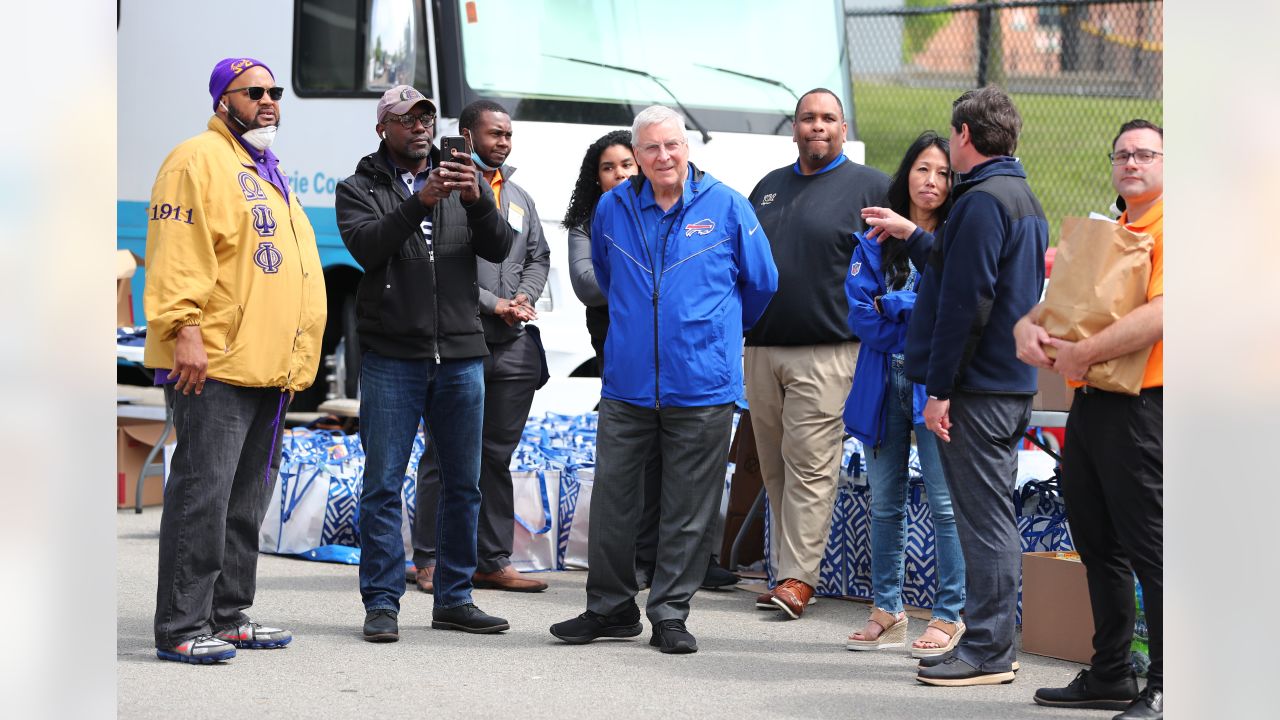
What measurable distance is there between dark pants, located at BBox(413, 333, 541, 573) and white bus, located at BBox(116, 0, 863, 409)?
8.49 ft

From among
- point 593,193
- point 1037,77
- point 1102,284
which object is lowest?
point 1102,284

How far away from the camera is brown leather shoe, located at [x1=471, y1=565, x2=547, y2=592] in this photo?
7320mm

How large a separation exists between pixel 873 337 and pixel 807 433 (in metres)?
0.73

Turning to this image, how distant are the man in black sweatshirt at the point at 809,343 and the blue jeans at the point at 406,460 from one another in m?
1.34

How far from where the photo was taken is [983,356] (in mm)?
5395

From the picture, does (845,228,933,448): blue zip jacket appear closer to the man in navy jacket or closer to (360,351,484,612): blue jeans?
the man in navy jacket

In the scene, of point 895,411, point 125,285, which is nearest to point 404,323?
point 895,411

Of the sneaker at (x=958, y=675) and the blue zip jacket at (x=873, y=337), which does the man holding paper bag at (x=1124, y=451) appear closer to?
the sneaker at (x=958, y=675)

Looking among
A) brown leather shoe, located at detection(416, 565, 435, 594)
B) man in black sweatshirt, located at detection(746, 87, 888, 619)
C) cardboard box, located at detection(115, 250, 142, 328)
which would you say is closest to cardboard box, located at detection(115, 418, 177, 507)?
cardboard box, located at detection(115, 250, 142, 328)

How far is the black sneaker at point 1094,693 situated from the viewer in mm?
5152

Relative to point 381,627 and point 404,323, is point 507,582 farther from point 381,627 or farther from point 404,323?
point 404,323
